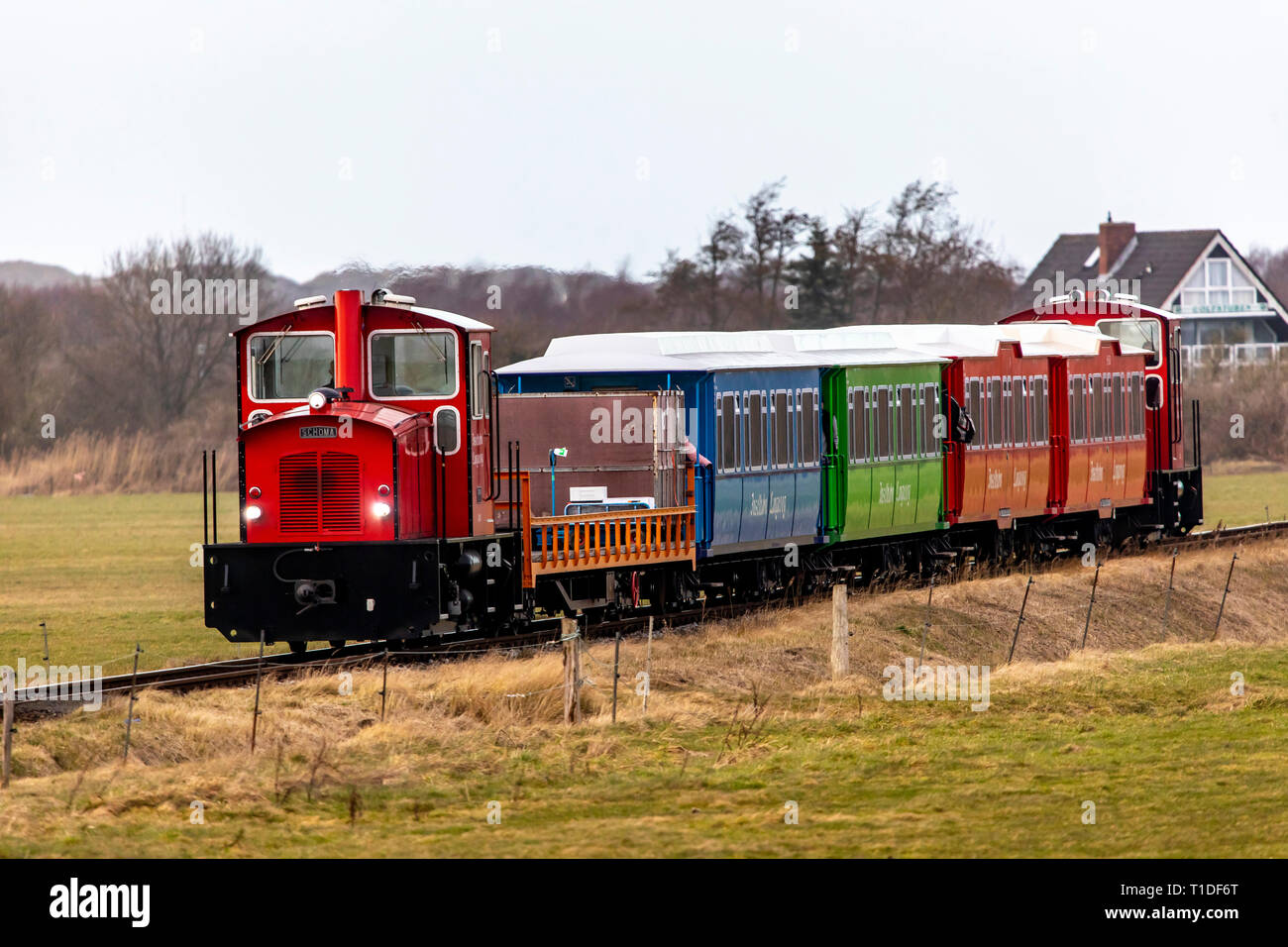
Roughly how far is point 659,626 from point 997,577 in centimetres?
931

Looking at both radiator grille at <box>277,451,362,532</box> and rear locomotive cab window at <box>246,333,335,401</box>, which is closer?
radiator grille at <box>277,451,362,532</box>

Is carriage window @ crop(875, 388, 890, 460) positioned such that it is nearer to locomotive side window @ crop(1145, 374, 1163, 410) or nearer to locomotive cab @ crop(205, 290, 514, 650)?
locomotive cab @ crop(205, 290, 514, 650)

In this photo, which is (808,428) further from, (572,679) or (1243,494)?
(1243,494)

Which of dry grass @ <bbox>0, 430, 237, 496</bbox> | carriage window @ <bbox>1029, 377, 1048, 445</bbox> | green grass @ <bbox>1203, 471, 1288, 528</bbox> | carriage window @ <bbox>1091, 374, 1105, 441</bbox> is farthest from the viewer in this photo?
dry grass @ <bbox>0, 430, 237, 496</bbox>

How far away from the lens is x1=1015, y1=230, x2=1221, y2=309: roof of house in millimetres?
97938

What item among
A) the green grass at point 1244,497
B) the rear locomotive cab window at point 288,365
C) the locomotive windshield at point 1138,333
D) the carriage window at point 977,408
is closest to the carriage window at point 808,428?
the carriage window at point 977,408

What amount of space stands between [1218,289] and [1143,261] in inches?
161

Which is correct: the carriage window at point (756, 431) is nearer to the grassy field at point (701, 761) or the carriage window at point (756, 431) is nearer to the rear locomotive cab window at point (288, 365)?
the grassy field at point (701, 761)

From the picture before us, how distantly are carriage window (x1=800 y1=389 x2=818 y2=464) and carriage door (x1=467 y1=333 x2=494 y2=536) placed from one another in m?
7.15

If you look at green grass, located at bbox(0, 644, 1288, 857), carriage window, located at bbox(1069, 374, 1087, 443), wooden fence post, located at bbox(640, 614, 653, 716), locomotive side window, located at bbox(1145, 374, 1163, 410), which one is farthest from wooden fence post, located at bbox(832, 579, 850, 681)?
locomotive side window, located at bbox(1145, 374, 1163, 410)

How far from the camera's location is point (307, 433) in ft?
63.6
